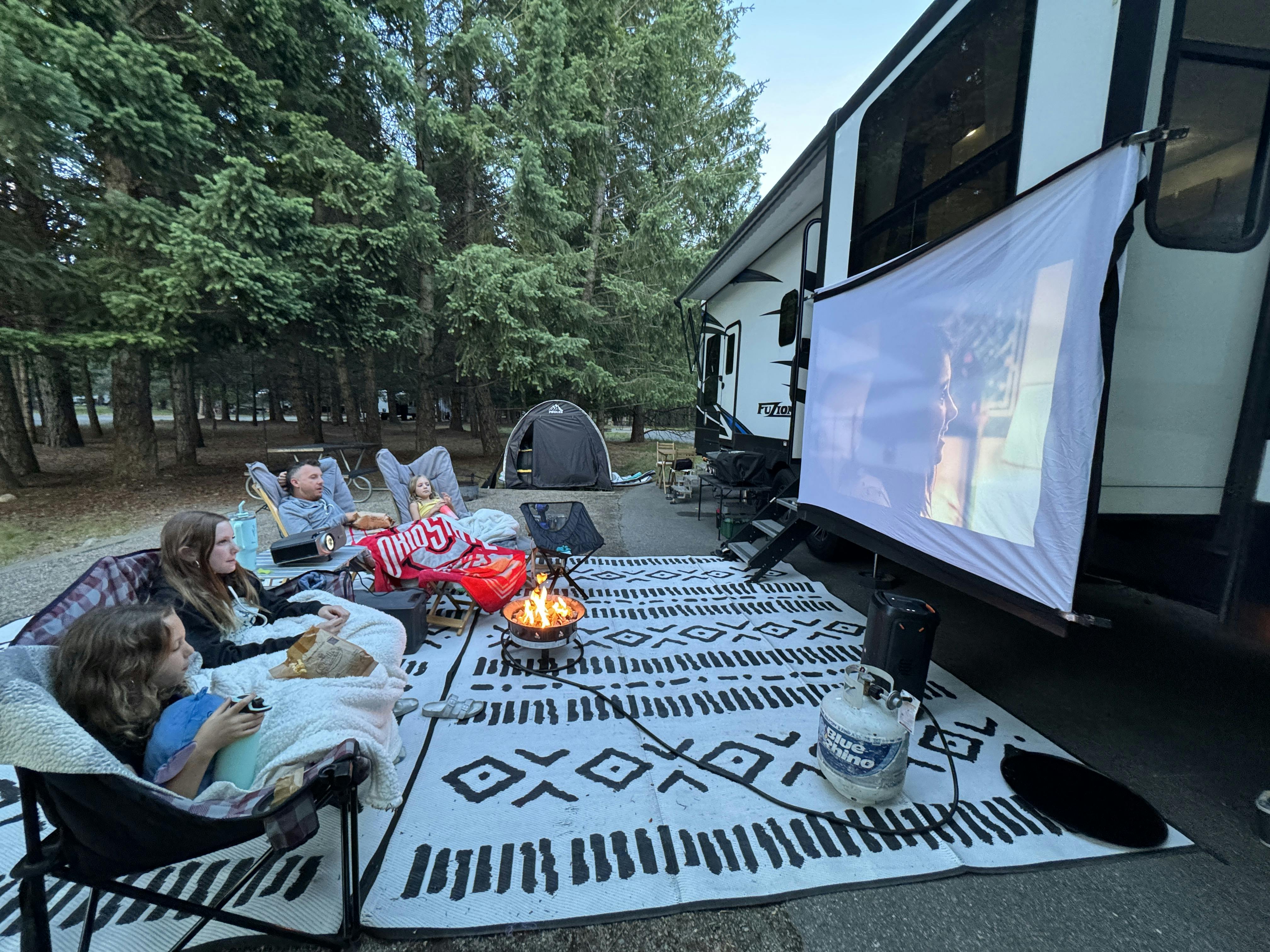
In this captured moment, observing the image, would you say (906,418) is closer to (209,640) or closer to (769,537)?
(769,537)

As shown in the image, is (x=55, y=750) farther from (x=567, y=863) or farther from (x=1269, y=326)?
(x=1269, y=326)

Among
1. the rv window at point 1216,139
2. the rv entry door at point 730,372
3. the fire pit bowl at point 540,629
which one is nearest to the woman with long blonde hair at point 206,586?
the fire pit bowl at point 540,629

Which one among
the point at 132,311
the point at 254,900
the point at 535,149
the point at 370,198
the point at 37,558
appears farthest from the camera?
the point at 535,149

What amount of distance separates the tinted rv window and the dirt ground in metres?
7.69

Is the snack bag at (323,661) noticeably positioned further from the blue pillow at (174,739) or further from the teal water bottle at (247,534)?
the teal water bottle at (247,534)

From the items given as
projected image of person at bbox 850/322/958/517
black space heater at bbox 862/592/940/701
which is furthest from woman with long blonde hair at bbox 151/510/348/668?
projected image of person at bbox 850/322/958/517

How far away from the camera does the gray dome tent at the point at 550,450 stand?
9.12 metres

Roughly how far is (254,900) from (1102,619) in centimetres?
300

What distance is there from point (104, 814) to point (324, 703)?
547mm

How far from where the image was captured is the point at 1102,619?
177 centimetres

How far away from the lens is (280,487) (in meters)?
4.23

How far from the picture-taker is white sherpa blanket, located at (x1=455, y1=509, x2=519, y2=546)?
14.4 ft

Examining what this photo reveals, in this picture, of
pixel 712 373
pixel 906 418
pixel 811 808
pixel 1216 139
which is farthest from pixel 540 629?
pixel 712 373

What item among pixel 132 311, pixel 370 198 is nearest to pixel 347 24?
pixel 370 198
